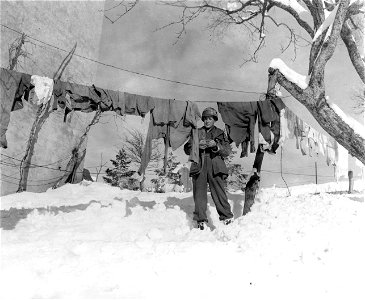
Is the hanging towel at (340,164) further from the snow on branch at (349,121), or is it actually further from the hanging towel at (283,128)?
the snow on branch at (349,121)

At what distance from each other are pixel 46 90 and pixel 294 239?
494 centimetres

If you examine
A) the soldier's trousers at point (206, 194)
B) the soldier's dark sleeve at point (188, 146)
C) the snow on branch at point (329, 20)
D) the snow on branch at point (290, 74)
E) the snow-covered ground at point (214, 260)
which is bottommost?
the snow-covered ground at point (214, 260)

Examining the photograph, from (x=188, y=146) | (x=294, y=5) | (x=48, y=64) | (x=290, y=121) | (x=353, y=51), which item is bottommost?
(x=188, y=146)

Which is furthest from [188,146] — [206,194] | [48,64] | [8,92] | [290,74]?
[48,64]

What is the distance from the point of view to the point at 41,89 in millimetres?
6168

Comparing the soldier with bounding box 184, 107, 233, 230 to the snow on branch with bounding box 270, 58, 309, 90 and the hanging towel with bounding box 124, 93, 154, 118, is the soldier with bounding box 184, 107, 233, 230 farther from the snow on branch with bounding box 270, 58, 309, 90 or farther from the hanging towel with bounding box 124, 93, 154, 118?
the snow on branch with bounding box 270, 58, 309, 90

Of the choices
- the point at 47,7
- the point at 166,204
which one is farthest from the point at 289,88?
the point at 47,7

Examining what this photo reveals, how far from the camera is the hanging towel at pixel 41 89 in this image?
20.1 feet

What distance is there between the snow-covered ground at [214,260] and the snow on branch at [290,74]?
A: 2157mm

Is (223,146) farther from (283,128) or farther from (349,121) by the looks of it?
(349,121)

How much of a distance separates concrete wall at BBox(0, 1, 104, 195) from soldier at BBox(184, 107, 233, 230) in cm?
838

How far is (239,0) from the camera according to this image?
9.84 meters

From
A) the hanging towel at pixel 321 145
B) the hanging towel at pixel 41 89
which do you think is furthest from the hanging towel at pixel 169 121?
the hanging towel at pixel 321 145

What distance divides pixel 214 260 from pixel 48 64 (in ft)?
40.8
